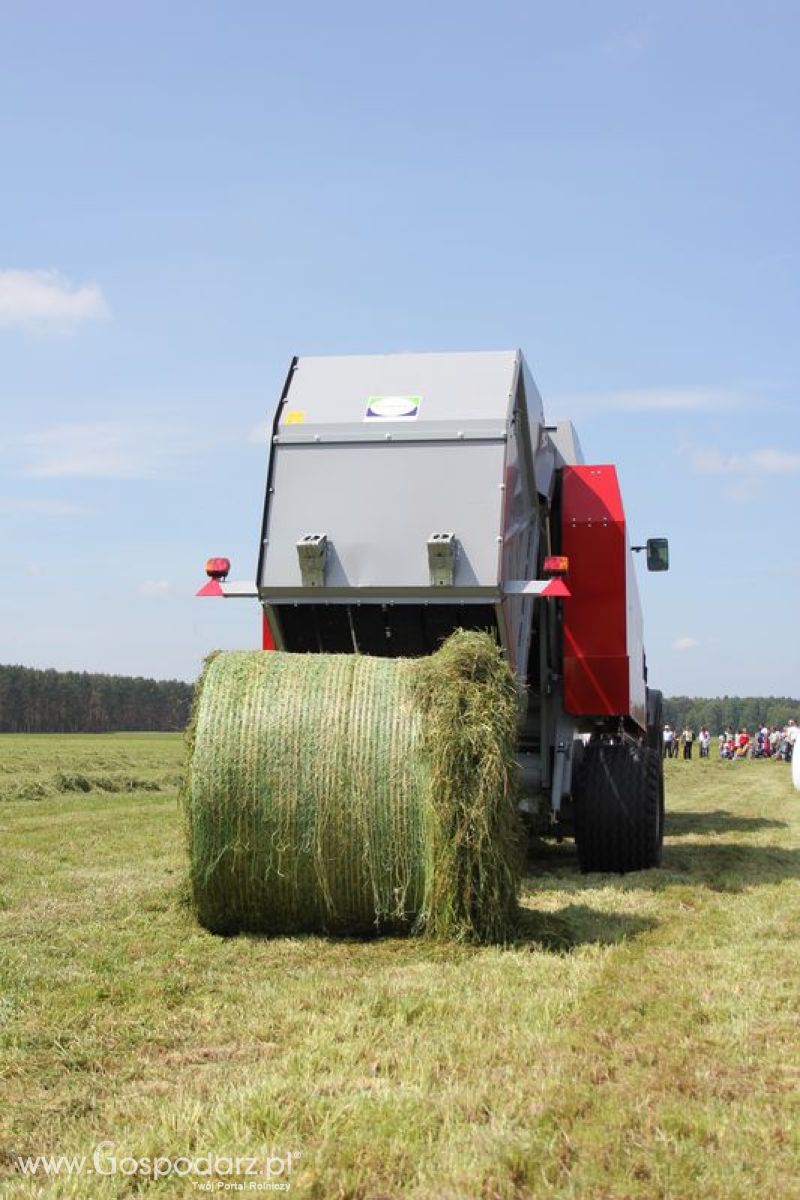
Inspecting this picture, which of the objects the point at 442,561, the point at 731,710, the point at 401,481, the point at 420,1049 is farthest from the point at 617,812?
the point at 731,710

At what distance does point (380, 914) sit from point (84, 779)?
1537 cm

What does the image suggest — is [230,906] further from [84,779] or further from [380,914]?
[84,779]

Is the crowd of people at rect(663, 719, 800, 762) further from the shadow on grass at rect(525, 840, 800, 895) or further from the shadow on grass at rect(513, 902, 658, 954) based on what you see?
the shadow on grass at rect(513, 902, 658, 954)

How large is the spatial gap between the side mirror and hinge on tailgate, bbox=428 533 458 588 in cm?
500

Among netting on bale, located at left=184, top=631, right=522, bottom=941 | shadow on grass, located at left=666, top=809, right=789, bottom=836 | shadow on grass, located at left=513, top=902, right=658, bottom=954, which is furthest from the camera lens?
shadow on grass, located at left=666, top=809, right=789, bottom=836

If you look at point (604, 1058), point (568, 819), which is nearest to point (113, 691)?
point (568, 819)

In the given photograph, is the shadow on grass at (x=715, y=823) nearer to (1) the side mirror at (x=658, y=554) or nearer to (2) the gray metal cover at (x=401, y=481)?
(1) the side mirror at (x=658, y=554)

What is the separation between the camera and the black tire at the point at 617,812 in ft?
35.1

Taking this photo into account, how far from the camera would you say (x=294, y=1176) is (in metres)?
3.68

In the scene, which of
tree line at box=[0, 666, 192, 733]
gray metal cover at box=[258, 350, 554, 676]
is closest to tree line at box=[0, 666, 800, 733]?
tree line at box=[0, 666, 192, 733]

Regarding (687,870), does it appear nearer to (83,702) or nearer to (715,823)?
(715,823)

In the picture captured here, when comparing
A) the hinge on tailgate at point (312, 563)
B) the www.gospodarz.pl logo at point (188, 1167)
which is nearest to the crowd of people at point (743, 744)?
the hinge on tailgate at point (312, 563)

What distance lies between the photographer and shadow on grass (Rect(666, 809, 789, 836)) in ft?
53.5

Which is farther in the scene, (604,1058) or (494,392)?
(494,392)
